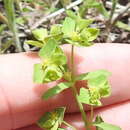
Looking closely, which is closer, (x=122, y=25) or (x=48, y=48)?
(x=48, y=48)

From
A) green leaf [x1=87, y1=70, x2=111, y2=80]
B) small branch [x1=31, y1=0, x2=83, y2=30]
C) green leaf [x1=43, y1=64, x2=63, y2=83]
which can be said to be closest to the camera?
green leaf [x1=43, y1=64, x2=63, y2=83]

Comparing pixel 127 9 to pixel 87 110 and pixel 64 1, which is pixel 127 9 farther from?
pixel 87 110

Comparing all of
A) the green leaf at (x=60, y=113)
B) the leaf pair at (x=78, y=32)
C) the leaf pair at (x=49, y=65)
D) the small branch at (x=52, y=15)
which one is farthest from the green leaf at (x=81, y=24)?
the small branch at (x=52, y=15)

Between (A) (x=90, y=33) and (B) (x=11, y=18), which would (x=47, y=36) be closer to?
(A) (x=90, y=33)

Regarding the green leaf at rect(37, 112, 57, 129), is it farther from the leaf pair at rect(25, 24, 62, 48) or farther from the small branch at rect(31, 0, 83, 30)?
the small branch at rect(31, 0, 83, 30)

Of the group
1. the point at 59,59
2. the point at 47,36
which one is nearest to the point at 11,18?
the point at 47,36

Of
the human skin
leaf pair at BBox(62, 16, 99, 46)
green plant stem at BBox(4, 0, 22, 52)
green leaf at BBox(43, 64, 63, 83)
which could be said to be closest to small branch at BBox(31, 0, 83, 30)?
green plant stem at BBox(4, 0, 22, 52)
